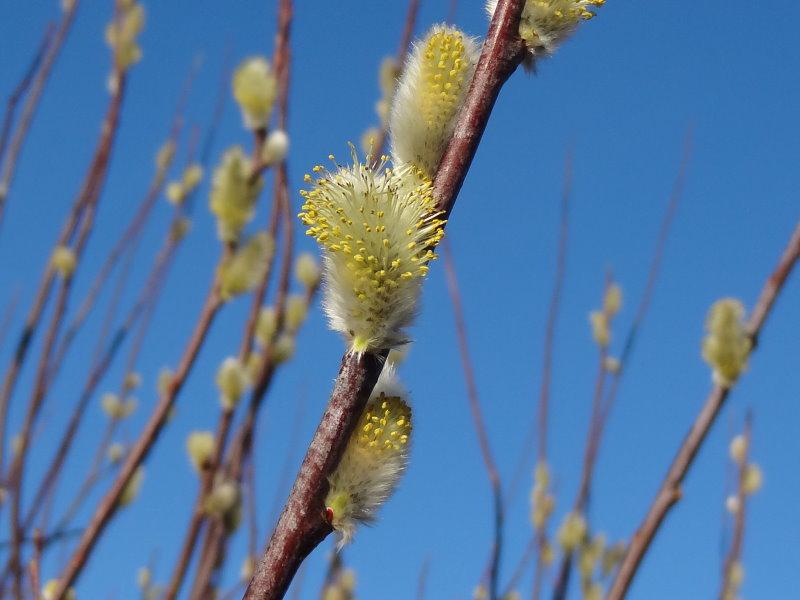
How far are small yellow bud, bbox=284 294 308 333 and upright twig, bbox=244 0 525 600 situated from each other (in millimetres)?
784

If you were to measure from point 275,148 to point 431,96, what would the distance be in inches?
19.4

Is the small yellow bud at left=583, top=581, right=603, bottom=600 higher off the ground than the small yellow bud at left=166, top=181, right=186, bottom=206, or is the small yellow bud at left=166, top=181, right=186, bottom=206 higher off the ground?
the small yellow bud at left=166, top=181, right=186, bottom=206

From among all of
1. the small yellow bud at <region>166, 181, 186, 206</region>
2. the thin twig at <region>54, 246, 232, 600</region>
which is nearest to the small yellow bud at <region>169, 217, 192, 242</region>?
the small yellow bud at <region>166, 181, 186, 206</region>

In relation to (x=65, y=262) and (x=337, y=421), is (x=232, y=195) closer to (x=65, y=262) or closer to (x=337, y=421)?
(x=65, y=262)

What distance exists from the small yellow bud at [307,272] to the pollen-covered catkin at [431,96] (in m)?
0.78

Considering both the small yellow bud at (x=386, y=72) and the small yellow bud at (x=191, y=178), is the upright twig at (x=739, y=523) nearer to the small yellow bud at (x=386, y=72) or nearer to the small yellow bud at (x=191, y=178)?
the small yellow bud at (x=386, y=72)

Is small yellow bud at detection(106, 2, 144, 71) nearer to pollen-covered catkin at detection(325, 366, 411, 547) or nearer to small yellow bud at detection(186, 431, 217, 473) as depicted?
small yellow bud at detection(186, 431, 217, 473)

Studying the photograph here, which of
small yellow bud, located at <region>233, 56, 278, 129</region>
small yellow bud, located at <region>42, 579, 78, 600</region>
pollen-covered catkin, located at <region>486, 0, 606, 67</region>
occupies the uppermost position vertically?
small yellow bud, located at <region>233, 56, 278, 129</region>

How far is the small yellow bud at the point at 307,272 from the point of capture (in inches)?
56.4

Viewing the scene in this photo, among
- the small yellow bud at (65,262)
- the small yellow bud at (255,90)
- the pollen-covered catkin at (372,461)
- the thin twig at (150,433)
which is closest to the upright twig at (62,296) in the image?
the small yellow bud at (65,262)

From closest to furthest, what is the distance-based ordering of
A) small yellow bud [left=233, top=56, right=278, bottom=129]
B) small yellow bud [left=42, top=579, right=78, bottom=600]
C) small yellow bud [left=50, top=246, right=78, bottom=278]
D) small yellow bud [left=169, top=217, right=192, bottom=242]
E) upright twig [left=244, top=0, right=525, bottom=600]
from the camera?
upright twig [left=244, top=0, right=525, bottom=600] → small yellow bud [left=42, top=579, right=78, bottom=600] → small yellow bud [left=233, top=56, right=278, bottom=129] → small yellow bud [left=50, top=246, right=78, bottom=278] → small yellow bud [left=169, top=217, right=192, bottom=242]

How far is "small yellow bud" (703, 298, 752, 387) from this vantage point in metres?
0.65

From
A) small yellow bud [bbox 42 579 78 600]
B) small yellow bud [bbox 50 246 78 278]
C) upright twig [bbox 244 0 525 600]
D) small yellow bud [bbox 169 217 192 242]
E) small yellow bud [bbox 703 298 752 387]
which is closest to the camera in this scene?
upright twig [bbox 244 0 525 600]

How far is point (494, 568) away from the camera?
3.57 feet
